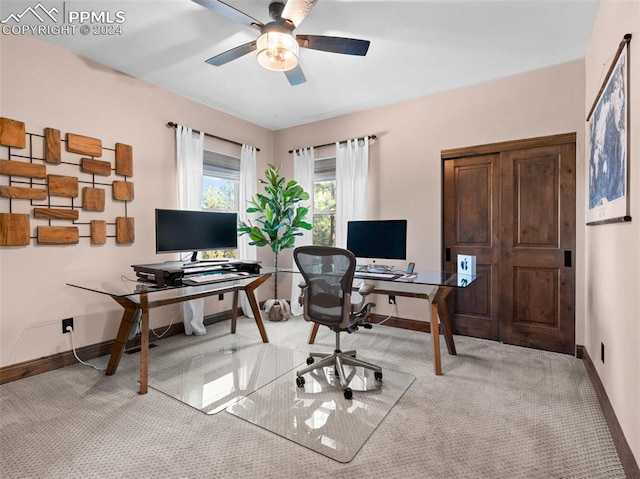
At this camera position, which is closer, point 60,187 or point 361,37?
point 361,37

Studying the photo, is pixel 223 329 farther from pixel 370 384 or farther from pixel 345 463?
pixel 345 463

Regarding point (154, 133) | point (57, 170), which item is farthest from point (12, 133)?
point (154, 133)

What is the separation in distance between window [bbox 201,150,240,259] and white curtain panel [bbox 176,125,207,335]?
0.26 meters

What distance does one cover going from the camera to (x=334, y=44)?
7.34ft

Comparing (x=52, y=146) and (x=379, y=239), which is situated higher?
(x=52, y=146)

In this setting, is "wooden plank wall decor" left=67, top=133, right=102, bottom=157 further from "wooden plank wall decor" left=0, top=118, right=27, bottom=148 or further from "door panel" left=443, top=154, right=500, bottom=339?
"door panel" left=443, top=154, right=500, bottom=339

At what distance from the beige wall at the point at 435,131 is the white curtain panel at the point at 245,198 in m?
0.99

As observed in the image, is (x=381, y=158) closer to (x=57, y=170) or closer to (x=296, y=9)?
(x=296, y=9)

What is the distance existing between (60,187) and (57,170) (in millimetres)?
150

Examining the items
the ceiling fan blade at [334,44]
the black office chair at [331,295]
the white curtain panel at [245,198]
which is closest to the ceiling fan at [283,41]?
the ceiling fan blade at [334,44]

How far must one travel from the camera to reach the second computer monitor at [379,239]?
10.8 ft

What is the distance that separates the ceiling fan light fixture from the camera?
214 centimetres

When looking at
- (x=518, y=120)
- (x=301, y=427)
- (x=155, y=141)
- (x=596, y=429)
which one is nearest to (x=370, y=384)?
(x=301, y=427)

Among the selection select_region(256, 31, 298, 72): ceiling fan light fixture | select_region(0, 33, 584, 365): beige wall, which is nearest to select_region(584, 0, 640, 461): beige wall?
select_region(0, 33, 584, 365): beige wall
